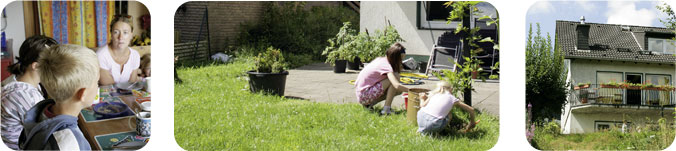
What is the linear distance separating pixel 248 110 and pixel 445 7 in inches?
61.2

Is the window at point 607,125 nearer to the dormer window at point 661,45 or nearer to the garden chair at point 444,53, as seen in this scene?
the dormer window at point 661,45

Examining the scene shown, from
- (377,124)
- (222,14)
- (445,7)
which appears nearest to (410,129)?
(377,124)

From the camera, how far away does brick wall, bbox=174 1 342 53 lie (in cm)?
401

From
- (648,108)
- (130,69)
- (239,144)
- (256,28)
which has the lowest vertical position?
(239,144)

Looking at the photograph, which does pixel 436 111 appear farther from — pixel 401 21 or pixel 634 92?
pixel 634 92

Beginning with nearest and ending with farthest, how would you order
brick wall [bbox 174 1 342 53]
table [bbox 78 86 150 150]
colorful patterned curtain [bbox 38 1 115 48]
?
table [bbox 78 86 150 150], colorful patterned curtain [bbox 38 1 115 48], brick wall [bbox 174 1 342 53]

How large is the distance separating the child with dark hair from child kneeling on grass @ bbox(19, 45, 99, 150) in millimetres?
37

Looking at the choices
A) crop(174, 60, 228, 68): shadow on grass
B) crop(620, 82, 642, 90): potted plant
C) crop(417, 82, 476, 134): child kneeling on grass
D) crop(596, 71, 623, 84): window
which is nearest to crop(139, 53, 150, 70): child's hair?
crop(174, 60, 228, 68): shadow on grass

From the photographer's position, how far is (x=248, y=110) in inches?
146

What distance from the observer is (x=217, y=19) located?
455cm

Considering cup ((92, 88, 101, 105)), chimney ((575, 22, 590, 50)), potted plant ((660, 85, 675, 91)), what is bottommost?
cup ((92, 88, 101, 105))

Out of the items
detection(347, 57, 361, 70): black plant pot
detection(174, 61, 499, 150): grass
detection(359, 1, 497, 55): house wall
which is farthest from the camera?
detection(347, 57, 361, 70): black plant pot

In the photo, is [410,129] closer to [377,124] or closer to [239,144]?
[377,124]

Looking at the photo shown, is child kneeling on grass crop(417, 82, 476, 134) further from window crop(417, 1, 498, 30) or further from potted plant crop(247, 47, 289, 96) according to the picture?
potted plant crop(247, 47, 289, 96)
